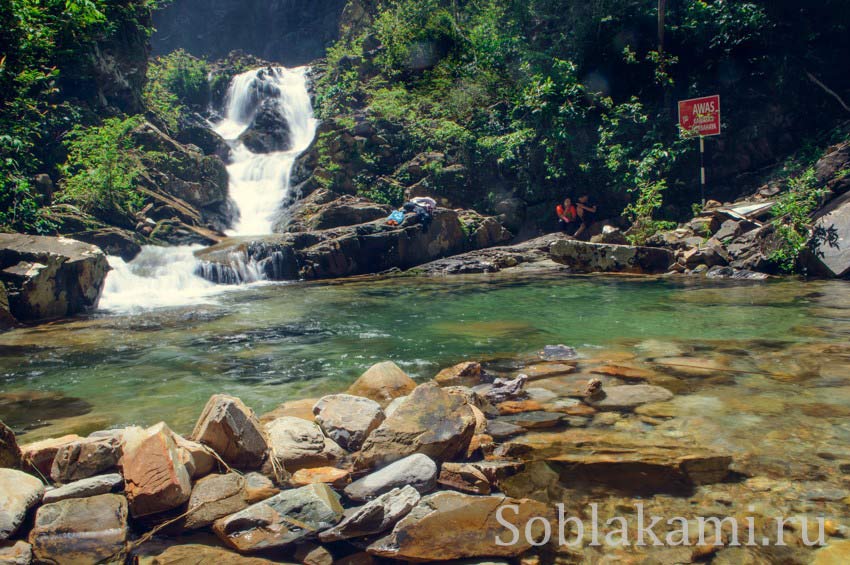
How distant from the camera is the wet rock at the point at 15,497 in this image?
223cm

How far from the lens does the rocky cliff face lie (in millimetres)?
37094

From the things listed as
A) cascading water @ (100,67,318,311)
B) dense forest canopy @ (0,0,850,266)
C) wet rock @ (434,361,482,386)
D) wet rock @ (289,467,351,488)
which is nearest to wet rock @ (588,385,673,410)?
wet rock @ (434,361,482,386)

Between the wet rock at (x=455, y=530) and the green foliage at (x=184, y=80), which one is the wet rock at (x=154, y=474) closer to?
the wet rock at (x=455, y=530)

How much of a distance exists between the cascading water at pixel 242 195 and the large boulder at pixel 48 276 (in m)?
0.66

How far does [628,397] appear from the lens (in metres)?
3.94

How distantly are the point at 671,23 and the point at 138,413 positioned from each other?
17450 millimetres

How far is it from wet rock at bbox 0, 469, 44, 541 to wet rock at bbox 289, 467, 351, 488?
117 cm

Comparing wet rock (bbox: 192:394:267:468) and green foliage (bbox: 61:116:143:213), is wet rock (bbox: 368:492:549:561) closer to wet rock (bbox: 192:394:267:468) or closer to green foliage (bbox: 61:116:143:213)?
wet rock (bbox: 192:394:267:468)

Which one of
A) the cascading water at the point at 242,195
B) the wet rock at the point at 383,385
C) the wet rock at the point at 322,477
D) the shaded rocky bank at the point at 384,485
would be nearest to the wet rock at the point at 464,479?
the shaded rocky bank at the point at 384,485

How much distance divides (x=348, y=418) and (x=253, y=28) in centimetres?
4362

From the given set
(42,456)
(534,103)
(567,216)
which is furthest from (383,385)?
(534,103)

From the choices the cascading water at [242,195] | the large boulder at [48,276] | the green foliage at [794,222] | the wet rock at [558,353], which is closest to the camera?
the wet rock at [558,353]

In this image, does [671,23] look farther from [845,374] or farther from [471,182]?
[845,374]

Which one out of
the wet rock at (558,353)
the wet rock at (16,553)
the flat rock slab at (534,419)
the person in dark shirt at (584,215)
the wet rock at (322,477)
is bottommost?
the wet rock at (558,353)
